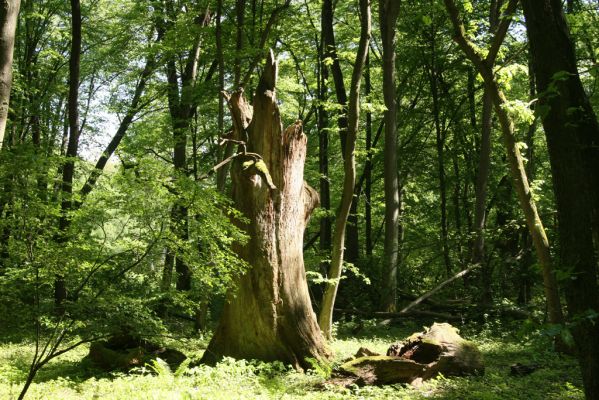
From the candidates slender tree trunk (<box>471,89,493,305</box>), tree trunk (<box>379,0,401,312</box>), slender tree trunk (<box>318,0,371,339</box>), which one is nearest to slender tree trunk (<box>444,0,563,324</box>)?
slender tree trunk (<box>318,0,371,339</box>)

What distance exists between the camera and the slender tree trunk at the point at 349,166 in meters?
8.98

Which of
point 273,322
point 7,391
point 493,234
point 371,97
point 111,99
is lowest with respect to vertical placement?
point 7,391

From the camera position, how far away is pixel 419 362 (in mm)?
7523

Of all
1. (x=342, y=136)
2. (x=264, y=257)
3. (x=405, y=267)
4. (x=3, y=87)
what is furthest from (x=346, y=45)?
(x=3, y=87)

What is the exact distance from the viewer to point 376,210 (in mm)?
19984

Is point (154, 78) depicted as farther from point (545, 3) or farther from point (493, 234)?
point (545, 3)

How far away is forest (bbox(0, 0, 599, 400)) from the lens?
14.1 ft

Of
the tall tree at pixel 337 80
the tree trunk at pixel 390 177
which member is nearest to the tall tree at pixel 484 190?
the tree trunk at pixel 390 177

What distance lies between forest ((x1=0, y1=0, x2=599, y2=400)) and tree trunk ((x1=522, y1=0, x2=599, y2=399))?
0.03 ft

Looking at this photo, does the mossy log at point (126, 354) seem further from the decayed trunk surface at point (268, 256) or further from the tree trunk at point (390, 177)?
the tree trunk at point (390, 177)

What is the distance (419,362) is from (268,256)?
257 cm

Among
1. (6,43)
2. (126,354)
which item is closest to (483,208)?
(126,354)

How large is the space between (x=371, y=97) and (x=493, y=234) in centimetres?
417

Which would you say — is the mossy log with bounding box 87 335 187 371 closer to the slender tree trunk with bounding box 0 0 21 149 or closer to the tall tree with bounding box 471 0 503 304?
the slender tree trunk with bounding box 0 0 21 149
